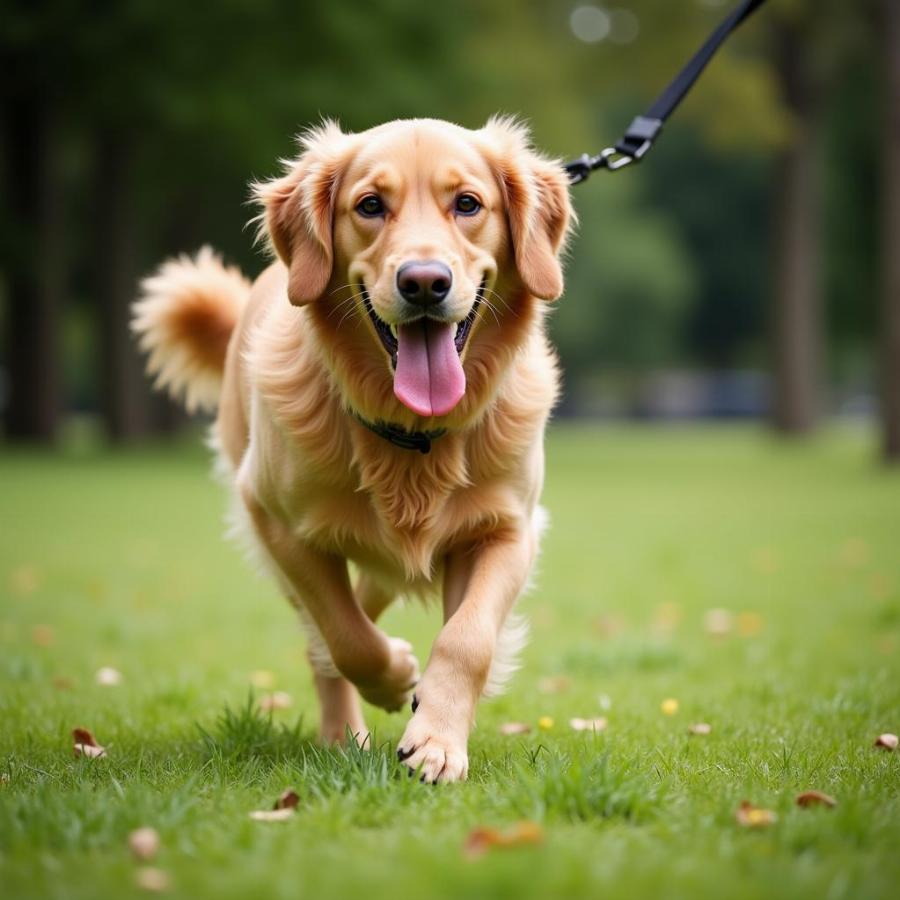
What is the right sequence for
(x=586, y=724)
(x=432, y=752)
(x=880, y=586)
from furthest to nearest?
(x=880, y=586), (x=586, y=724), (x=432, y=752)

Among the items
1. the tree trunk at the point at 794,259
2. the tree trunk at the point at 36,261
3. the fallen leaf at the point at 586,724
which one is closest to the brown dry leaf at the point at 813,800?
the fallen leaf at the point at 586,724

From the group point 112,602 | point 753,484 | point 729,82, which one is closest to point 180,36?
point 729,82

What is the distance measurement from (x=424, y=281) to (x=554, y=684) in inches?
102

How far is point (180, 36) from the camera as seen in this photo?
68.5ft

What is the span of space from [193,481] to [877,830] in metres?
15.7

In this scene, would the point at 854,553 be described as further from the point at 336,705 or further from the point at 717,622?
the point at 336,705

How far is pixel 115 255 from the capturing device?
23.2m

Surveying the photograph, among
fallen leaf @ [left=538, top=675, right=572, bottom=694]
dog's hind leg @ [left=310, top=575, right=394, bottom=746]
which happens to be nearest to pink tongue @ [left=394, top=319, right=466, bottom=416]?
dog's hind leg @ [left=310, top=575, right=394, bottom=746]

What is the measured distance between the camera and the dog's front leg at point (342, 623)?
387 centimetres

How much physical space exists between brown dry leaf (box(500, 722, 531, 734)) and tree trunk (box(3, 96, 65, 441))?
19.9m

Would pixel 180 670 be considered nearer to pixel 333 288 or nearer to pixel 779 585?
pixel 333 288

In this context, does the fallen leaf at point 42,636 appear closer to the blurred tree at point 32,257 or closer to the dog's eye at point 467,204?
the dog's eye at point 467,204

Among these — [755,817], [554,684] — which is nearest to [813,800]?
[755,817]

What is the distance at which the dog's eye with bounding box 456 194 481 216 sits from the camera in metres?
3.77
